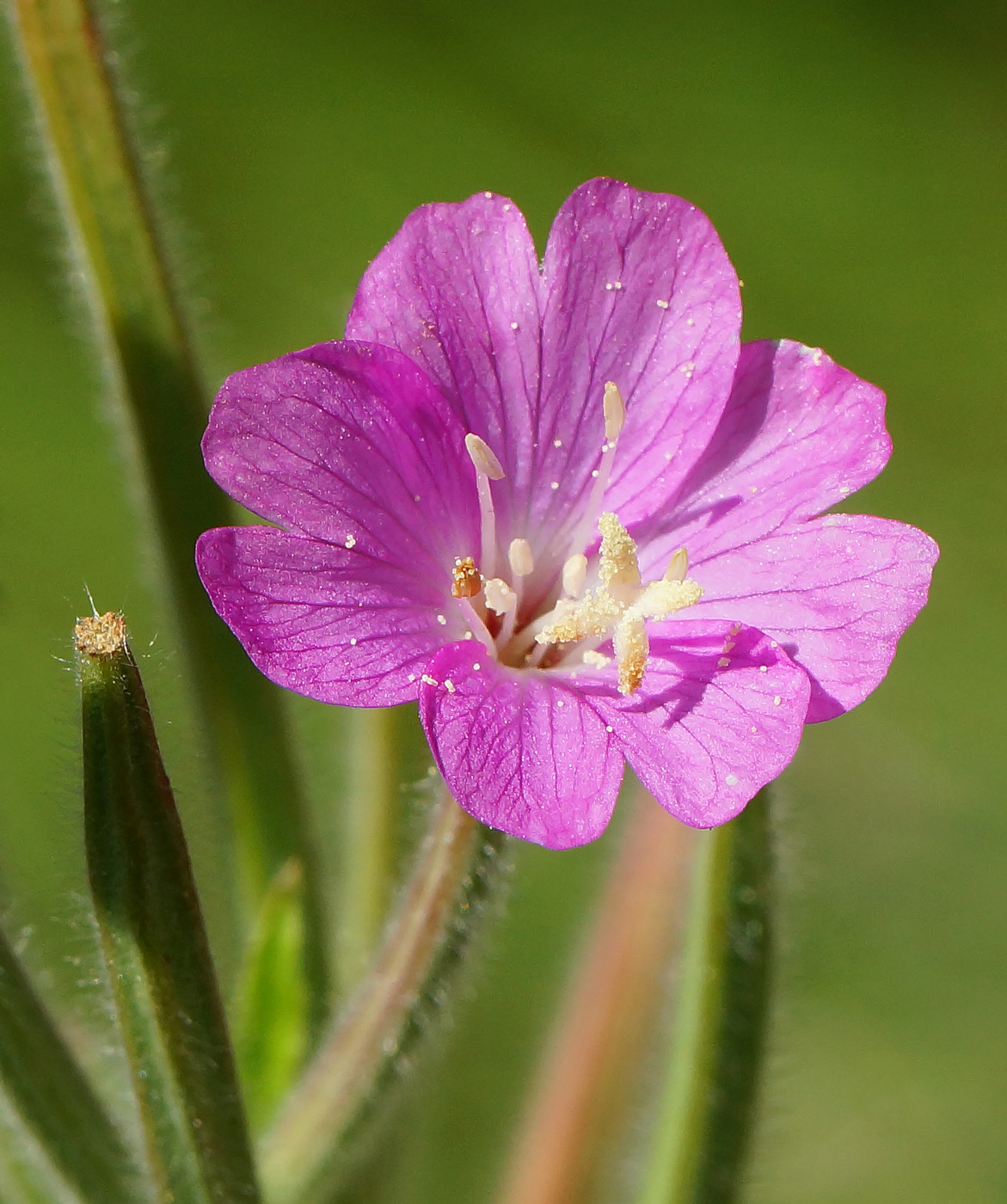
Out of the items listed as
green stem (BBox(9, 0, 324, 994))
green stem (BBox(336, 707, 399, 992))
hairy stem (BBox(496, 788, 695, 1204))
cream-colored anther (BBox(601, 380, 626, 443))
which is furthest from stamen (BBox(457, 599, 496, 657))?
hairy stem (BBox(496, 788, 695, 1204))

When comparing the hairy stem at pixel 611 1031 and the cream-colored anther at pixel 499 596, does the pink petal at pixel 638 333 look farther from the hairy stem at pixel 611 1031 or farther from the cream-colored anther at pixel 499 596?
the hairy stem at pixel 611 1031

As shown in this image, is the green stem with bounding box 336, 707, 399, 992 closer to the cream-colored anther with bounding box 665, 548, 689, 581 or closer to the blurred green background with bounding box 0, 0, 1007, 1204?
the cream-colored anther with bounding box 665, 548, 689, 581

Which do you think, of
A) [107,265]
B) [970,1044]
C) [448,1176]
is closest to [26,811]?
[448,1176]

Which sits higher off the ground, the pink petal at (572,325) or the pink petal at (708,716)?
the pink petal at (572,325)

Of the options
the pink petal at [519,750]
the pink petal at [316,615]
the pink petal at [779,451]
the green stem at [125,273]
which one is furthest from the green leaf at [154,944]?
the pink petal at [779,451]

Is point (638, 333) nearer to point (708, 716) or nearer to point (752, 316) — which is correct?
point (708, 716)

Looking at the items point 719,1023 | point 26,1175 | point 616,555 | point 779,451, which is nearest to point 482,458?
point 616,555
